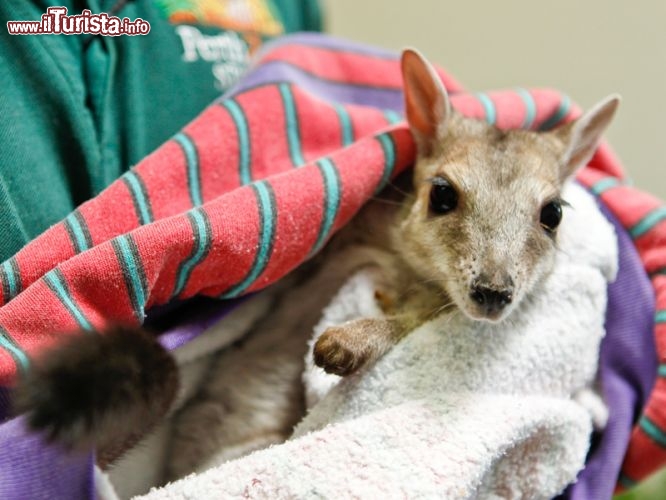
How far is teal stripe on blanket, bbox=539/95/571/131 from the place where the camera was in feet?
4.36

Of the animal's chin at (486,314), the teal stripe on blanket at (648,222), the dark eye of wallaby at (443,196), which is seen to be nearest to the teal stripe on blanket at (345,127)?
the dark eye of wallaby at (443,196)

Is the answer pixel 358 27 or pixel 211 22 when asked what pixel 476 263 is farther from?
pixel 358 27

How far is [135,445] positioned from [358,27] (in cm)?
166

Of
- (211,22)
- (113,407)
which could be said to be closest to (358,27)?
(211,22)

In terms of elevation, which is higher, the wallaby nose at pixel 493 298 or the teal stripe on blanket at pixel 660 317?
the wallaby nose at pixel 493 298

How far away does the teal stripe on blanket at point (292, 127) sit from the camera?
1.13 m

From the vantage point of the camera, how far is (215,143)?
3.37 feet

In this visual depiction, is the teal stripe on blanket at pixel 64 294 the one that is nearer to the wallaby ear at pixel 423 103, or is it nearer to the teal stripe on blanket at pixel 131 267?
the teal stripe on blanket at pixel 131 267

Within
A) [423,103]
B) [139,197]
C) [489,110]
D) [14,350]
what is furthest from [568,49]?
[14,350]

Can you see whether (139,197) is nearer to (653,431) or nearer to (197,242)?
(197,242)

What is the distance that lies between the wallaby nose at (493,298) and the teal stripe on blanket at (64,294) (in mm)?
535

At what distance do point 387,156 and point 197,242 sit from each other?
16.6 inches

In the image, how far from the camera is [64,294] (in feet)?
2.44

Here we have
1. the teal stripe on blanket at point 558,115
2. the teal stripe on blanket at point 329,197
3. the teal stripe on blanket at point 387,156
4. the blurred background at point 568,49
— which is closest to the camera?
the teal stripe on blanket at point 329,197
